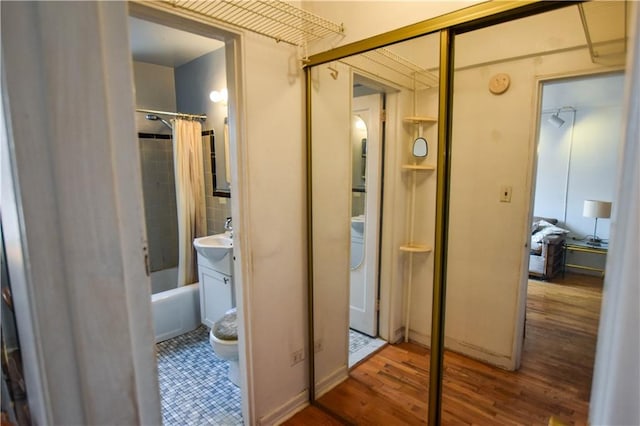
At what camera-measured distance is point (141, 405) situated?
1.23 ft

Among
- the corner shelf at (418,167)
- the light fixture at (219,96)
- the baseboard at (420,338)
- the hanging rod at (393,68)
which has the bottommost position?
the baseboard at (420,338)

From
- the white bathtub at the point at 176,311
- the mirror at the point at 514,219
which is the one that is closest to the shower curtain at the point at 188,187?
the white bathtub at the point at 176,311

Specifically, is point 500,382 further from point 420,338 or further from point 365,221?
point 365,221

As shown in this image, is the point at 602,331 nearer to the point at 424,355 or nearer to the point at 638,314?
the point at 638,314

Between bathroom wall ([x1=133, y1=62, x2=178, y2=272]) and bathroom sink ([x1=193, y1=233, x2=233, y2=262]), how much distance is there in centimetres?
90

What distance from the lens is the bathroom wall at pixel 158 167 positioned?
3.45 meters

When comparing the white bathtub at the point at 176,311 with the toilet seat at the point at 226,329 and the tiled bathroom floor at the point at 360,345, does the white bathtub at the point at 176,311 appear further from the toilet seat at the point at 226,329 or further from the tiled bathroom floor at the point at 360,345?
the tiled bathroom floor at the point at 360,345

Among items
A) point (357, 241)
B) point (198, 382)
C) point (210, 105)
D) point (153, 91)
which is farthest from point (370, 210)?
point (153, 91)

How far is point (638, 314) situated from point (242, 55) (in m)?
1.64

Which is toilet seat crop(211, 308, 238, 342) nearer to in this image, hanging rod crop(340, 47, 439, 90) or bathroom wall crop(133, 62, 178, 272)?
bathroom wall crop(133, 62, 178, 272)

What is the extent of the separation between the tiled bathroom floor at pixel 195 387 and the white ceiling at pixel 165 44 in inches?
93.6

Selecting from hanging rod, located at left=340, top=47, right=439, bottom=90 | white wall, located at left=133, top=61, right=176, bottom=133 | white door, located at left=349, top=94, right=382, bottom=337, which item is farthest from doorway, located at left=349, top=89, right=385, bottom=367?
white wall, located at left=133, top=61, right=176, bottom=133

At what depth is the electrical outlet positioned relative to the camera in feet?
6.65

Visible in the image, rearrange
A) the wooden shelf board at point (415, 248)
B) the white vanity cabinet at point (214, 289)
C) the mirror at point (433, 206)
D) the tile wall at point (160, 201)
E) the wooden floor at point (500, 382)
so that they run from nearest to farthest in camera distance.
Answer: the wooden floor at point (500, 382) < the mirror at point (433, 206) < the wooden shelf board at point (415, 248) < the white vanity cabinet at point (214, 289) < the tile wall at point (160, 201)
